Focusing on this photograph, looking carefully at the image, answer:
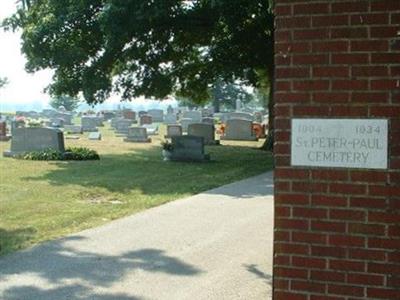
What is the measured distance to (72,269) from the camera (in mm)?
6449

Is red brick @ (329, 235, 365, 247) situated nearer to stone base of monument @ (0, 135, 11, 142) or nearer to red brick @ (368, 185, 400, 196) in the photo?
red brick @ (368, 185, 400, 196)

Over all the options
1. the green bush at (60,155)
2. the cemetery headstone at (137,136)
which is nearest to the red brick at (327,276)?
the green bush at (60,155)

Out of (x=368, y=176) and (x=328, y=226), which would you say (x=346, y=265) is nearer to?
(x=328, y=226)

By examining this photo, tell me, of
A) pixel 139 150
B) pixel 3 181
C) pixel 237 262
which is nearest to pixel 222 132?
pixel 139 150

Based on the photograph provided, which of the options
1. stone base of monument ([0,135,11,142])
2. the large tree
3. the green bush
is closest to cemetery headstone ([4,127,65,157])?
the green bush

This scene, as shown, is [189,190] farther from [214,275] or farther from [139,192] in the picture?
[214,275]

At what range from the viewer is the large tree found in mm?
18000

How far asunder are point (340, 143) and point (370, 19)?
77 centimetres

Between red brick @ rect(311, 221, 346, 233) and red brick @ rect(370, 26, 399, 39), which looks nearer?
red brick @ rect(370, 26, 399, 39)

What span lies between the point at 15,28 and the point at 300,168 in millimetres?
19925

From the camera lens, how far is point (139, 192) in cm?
1225

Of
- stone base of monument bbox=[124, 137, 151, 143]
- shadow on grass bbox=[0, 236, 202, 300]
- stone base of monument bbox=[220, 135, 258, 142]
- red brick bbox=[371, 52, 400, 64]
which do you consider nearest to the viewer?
red brick bbox=[371, 52, 400, 64]

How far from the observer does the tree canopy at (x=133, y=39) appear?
1800 centimetres

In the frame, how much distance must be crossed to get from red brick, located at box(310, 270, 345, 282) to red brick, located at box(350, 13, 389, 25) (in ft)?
5.09
